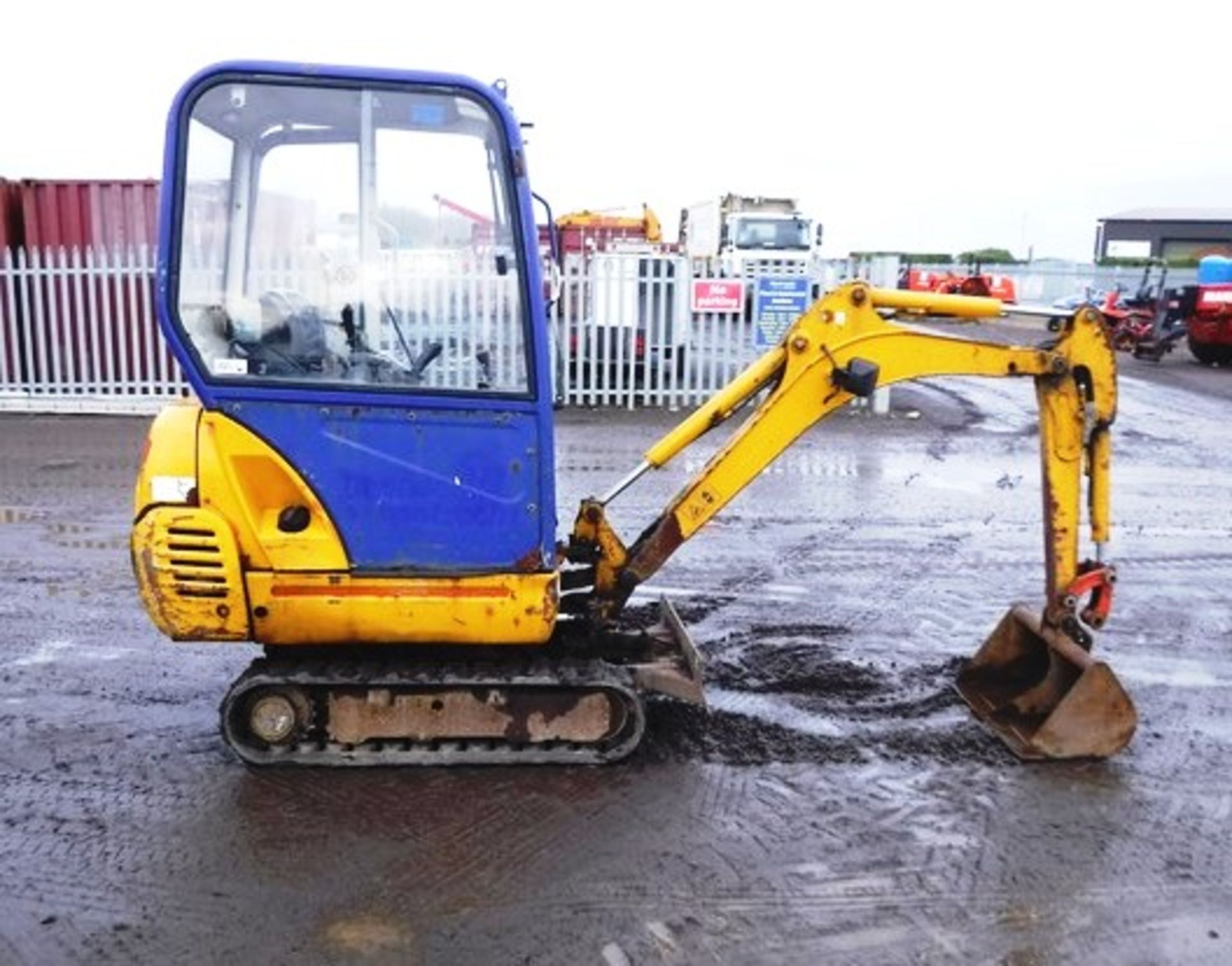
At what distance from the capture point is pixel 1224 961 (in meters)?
3.54

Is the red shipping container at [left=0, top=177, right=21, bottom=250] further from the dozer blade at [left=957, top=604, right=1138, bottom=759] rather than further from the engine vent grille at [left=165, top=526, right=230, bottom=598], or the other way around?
the dozer blade at [left=957, top=604, right=1138, bottom=759]

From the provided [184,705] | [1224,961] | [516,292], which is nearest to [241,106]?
[516,292]

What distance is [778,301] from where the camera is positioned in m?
14.6

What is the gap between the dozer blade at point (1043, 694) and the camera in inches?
189

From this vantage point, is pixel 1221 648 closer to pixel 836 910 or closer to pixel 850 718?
pixel 850 718

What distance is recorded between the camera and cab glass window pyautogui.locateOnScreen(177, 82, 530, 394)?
14.3ft

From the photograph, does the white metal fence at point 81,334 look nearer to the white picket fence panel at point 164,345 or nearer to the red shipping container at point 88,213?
the white picket fence panel at point 164,345

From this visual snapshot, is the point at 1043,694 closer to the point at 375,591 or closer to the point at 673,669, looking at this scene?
the point at 673,669

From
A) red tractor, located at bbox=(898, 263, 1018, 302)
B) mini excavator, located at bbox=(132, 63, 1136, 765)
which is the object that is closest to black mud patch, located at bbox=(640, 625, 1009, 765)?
mini excavator, located at bbox=(132, 63, 1136, 765)

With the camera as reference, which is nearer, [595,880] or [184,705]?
[595,880]

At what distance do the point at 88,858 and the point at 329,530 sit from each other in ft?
4.58

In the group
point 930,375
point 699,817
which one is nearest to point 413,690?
point 699,817

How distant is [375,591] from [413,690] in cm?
43

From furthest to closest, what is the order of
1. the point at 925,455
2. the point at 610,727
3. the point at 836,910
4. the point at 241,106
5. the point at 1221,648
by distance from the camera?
the point at 925,455, the point at 1221,648, the point at 610,727, the point at 241,106, the point at 836,910
